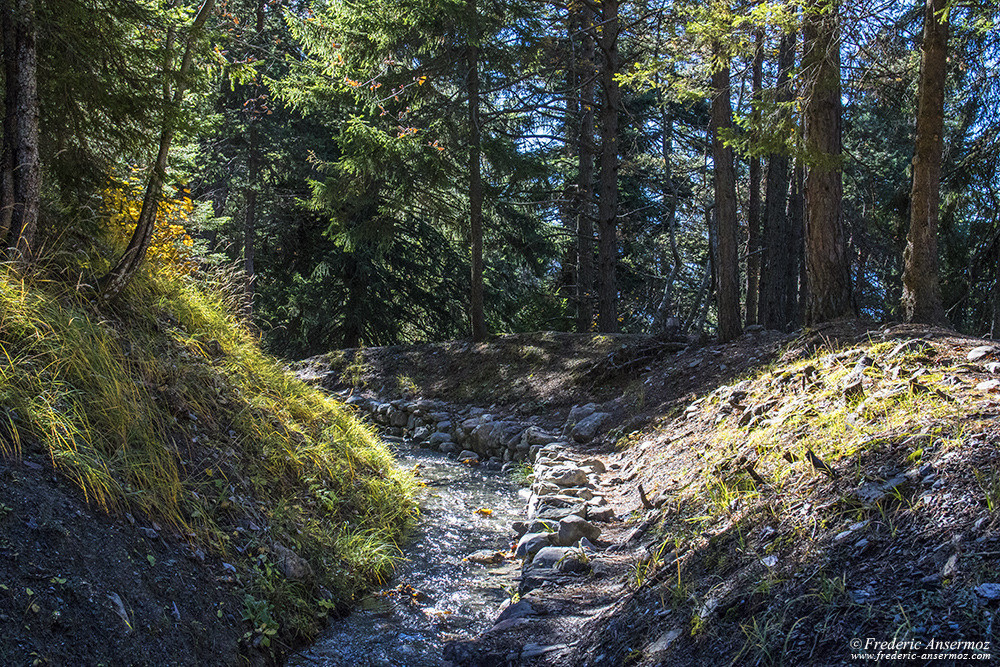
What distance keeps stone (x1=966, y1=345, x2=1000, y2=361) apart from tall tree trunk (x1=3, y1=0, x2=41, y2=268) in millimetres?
5911

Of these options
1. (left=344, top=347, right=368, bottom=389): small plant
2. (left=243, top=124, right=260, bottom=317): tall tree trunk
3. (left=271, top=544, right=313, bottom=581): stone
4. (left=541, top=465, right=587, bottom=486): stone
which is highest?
(left=243, top=124, right=260, bottom=317): tall tree trunk

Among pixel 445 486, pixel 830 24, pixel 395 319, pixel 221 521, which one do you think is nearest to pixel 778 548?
pixel 221 521

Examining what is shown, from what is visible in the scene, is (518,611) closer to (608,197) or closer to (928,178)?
(928,178)

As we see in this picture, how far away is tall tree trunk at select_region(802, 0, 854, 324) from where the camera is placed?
20.0 ft

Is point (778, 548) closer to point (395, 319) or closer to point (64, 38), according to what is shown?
point (64, 38)

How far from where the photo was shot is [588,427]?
299 inches

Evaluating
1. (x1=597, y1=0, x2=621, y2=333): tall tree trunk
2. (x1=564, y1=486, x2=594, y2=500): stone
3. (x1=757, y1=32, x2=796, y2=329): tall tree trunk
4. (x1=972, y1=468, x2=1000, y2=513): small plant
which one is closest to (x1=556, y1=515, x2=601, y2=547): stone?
(x1=564, y1=486, x2=594, y2=500): stone

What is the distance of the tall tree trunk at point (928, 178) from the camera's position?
5.51 metres

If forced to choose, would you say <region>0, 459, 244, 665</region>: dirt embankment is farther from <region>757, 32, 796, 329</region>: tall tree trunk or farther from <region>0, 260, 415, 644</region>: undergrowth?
<region>757, 32, 796, 329</region>: tall tree trunk

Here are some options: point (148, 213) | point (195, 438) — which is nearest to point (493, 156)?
point (148, 213)

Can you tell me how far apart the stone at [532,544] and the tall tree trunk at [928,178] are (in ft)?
12.6

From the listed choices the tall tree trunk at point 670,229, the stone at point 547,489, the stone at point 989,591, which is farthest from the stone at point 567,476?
the tall tree trunk at point 670,229

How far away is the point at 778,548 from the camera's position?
2.94 metres

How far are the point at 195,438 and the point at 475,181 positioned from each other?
329 inches
